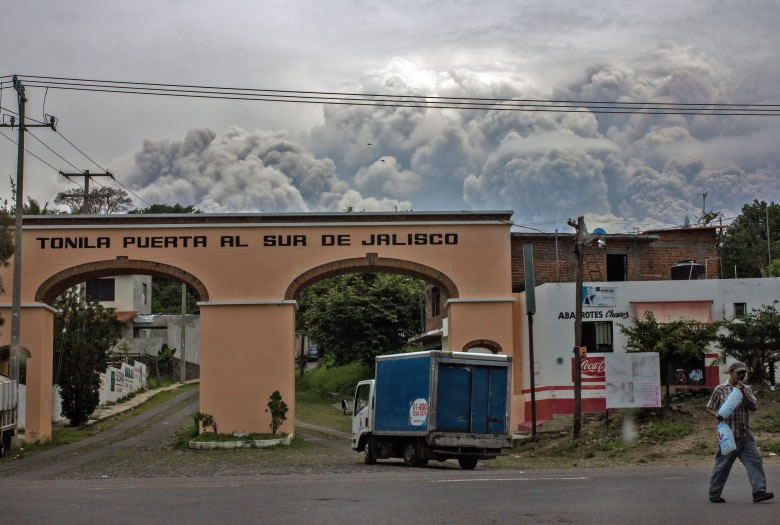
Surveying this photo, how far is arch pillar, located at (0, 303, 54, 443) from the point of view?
32.3 meters

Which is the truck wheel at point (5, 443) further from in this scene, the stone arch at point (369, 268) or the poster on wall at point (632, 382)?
the poster on wall at point (632, 382)

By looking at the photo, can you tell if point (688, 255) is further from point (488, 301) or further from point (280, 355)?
point (280, 355)

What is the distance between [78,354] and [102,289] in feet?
105

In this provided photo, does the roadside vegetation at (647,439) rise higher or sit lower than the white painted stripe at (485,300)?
lower

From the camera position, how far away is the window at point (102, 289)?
71.8 meters

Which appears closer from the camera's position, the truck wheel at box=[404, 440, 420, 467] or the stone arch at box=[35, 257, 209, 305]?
the truck wheel at box=[404, 440, 420, 467]

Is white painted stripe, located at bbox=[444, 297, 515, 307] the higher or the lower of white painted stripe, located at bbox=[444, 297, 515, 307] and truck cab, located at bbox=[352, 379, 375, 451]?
the higher

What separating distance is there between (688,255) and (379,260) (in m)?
17.4

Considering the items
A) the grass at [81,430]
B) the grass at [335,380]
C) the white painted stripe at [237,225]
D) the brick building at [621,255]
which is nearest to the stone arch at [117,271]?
the white painted stripe at [237,225]

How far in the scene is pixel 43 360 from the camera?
3269cm

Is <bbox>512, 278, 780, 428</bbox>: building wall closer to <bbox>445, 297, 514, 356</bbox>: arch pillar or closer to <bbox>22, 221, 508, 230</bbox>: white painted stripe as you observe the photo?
<bbox>445, 297, 514, 356</bbox>: arch pillar

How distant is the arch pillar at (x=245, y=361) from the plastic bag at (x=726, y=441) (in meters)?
21.3

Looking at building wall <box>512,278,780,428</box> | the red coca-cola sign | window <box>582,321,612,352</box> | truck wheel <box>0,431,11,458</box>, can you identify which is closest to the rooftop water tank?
building wall <box>512,278,780,428</box>

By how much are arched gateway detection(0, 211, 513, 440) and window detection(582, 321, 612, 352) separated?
4.33m
